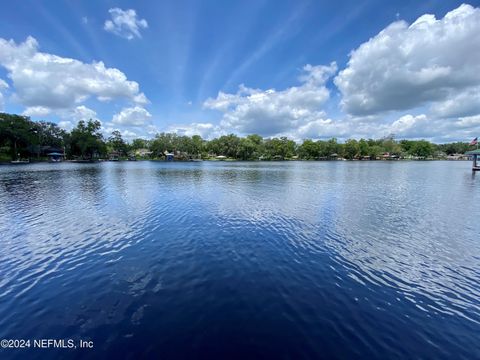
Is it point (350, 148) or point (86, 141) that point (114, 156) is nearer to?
point (86, 141)

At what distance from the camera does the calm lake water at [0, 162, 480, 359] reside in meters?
6.05

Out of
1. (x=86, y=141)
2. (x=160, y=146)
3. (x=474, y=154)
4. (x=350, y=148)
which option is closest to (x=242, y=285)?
(x=474, y=154)

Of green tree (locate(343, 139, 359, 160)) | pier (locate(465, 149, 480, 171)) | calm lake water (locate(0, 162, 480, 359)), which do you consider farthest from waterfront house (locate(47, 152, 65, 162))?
green tree (locate(343, 139, 359, 160))

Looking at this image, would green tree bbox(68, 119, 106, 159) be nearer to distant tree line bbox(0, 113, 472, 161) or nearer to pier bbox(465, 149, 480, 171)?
distant tree line bbox(0, 113, 472, 161)

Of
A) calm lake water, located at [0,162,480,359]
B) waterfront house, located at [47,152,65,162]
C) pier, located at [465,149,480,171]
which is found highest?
waterfront house, located at [47,152,65,162]

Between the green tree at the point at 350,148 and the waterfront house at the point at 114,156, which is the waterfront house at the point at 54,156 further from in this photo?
the green tree at the point at 350,148

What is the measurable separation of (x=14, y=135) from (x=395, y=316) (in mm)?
129269

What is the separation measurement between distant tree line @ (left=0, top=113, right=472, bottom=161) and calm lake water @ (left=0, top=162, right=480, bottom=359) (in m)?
111

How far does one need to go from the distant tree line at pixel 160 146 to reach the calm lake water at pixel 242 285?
11117 cm

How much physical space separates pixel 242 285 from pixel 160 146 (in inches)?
6660

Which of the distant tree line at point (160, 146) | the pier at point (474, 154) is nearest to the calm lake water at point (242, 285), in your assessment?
the pier at point (474, 154)

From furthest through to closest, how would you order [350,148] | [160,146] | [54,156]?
[350,148] < [160,146] < [54,156]

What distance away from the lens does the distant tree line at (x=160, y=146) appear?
96.9m

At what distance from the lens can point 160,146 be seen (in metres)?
165
